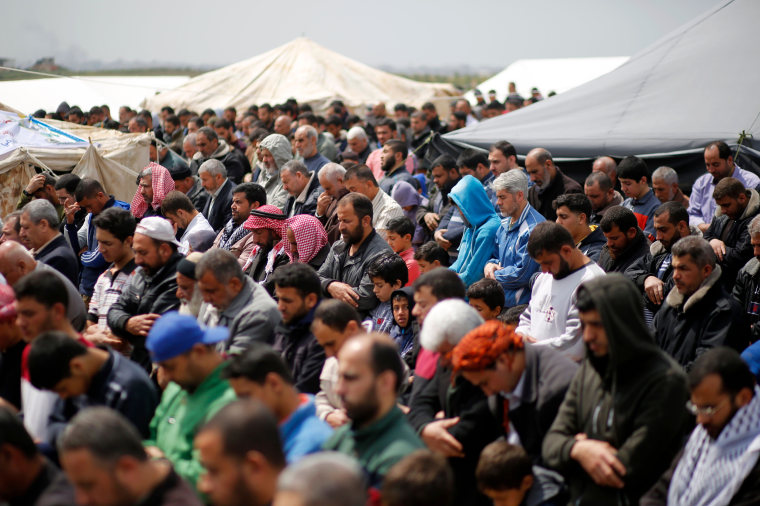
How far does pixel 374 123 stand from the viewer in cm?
1669

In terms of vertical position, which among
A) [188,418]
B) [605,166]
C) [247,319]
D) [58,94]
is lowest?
[188,418]

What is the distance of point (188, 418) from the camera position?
3.59 meters

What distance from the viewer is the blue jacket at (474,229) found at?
20.7ft

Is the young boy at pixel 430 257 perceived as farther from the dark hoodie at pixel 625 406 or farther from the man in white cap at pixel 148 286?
the dark hoodie at pixel 625 406

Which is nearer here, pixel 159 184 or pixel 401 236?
pixel 401 236

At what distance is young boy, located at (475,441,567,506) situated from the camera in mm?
3262

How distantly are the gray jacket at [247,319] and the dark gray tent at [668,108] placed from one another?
5.15 metres

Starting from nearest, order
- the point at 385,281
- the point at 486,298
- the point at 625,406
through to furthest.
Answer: the point at 625,406, the point at 486,298, the point at 385,281

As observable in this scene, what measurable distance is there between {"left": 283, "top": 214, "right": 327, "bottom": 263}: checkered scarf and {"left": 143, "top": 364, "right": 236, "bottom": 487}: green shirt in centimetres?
248

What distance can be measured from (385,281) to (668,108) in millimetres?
5153

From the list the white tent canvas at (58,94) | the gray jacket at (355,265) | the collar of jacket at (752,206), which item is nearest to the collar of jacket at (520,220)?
the gray jacket at (355,265)

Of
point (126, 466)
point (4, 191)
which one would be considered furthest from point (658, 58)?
point (126, 466)

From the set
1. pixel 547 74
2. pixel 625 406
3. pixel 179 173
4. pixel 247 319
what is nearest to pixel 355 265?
pixel 247 319

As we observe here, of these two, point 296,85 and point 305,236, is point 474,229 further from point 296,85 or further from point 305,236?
point 296,85
